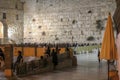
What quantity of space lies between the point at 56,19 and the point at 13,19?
3848mm

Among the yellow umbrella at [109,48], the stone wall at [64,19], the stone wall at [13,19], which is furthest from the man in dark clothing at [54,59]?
the stone wall at [13,19]

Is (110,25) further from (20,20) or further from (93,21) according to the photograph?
(20,20)

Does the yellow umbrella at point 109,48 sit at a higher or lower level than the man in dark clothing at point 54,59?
higher

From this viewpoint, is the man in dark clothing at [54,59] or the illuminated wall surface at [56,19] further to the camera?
the illuminated wall surface at [56,19]

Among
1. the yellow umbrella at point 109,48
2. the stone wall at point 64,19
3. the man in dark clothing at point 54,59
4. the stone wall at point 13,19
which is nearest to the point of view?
the yellow umbrella at point 109,48

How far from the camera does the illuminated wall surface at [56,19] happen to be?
71.7ft

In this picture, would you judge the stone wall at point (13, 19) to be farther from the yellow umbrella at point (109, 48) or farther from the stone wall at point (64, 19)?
the yellow umbrella at point (109, 48)

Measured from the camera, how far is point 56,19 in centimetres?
2372

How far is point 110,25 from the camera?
7.56 m

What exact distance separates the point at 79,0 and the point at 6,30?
6668mm

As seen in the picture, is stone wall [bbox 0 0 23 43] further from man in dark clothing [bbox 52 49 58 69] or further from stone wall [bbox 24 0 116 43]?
man in dark clothing [bbox 52 49 58 69]

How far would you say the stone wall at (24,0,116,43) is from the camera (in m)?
21.8

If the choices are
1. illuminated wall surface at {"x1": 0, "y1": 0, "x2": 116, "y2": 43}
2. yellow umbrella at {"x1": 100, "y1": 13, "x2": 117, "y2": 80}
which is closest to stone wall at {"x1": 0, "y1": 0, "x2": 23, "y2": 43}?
illuminated wall surface at {"x1": 0, "y1": 0, "x2": 116, "y2": 43}

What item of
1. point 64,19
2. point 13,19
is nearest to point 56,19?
point 64,19
